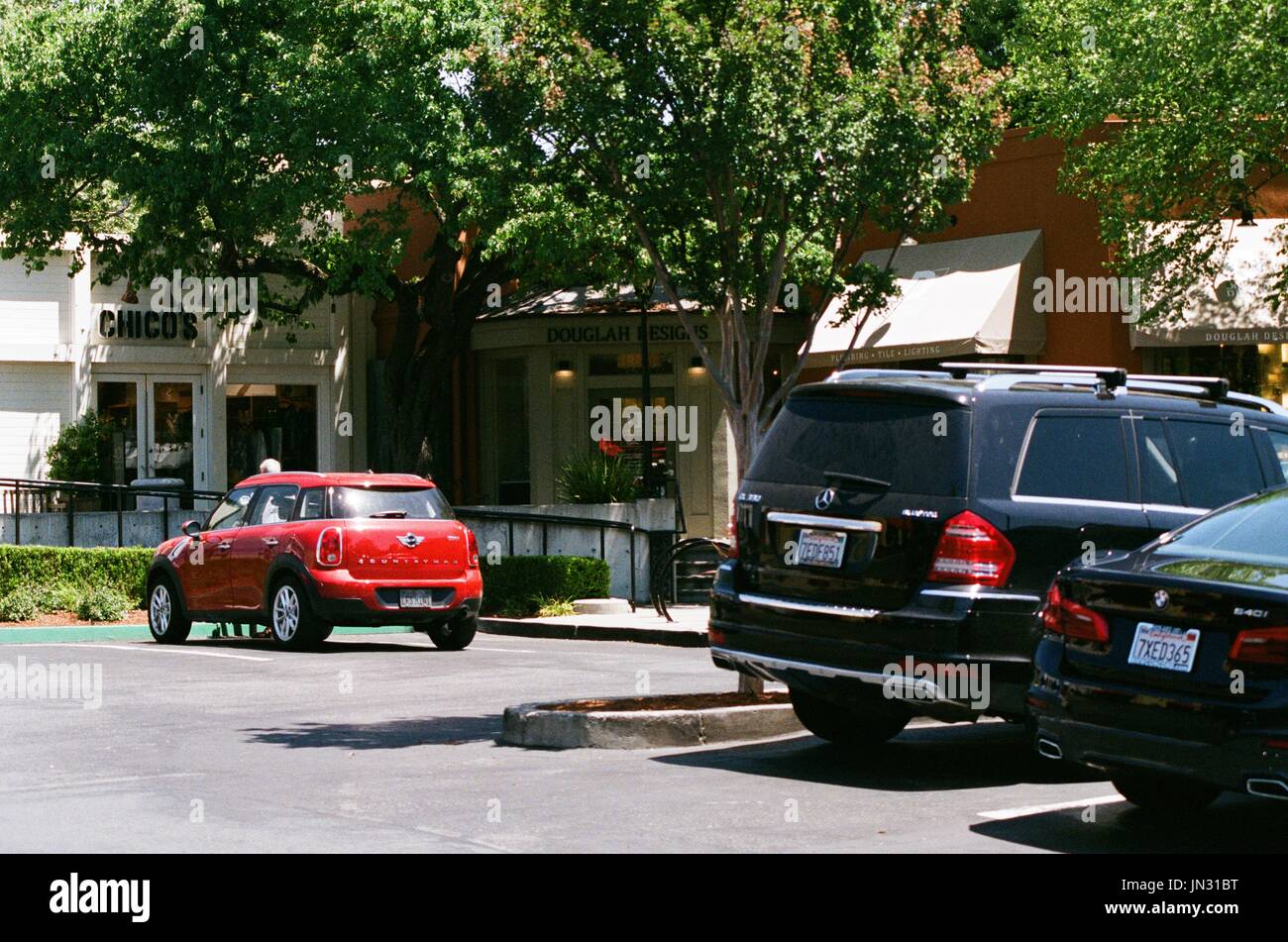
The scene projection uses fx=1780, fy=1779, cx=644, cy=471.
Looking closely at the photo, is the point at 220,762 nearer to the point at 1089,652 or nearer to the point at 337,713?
the point at 337,713

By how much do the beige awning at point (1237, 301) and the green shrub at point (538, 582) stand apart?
8176 mm

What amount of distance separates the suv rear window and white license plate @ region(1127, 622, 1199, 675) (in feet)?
5.84

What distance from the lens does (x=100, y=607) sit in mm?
22391

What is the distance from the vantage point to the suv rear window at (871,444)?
8.92 metres

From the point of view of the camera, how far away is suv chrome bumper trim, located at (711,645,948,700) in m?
8.73

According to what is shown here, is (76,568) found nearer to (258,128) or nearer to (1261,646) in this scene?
(258,128)

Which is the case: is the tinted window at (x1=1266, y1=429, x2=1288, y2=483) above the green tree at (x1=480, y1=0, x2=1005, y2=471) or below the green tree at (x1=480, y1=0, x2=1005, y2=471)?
below

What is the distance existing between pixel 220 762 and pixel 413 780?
1422 millimetres

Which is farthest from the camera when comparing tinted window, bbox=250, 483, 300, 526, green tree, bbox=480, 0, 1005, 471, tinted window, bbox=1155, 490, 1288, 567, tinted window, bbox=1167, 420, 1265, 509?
tinted window, bbox=250, 483, 300, 526

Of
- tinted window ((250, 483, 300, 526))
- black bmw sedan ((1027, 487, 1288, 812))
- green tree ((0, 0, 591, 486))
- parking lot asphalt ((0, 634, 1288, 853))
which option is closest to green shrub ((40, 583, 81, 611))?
tinted window ((250, 483, 300, 526))

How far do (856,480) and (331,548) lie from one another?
29.7ft

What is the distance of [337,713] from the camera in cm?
1252

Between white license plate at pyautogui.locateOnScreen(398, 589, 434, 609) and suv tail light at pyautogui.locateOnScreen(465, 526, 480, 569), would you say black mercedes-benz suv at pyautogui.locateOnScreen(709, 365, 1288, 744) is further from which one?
suv tail light at pyautogui.locateOnScreen(465, 526, 480, 569)

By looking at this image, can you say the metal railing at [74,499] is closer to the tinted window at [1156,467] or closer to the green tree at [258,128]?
the green tree at [258,128]
